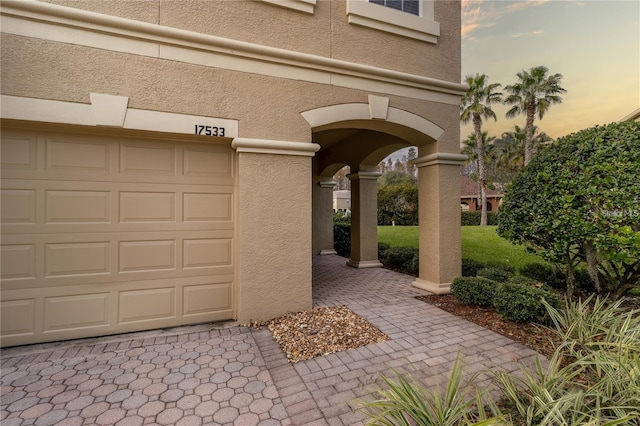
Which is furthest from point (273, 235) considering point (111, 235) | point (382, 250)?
point (382, 250)

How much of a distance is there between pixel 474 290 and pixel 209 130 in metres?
5.08

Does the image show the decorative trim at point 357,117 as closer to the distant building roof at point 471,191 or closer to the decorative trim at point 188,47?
the decorative trim at point 188,47

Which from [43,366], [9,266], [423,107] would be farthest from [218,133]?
[423,107]

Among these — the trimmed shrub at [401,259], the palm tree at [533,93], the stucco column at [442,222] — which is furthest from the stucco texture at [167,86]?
the palm tree at [533,93]

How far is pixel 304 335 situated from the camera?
12.7ft

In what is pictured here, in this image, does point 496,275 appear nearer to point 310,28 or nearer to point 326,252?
point 310,28

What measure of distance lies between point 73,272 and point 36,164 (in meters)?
1.48

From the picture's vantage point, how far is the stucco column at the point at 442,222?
5.69 meters

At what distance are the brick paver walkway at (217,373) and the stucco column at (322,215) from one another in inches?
265

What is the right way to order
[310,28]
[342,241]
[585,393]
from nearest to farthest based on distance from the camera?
[585,393]
[310,28]
[342,241]

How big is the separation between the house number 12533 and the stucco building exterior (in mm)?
17

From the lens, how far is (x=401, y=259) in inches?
322

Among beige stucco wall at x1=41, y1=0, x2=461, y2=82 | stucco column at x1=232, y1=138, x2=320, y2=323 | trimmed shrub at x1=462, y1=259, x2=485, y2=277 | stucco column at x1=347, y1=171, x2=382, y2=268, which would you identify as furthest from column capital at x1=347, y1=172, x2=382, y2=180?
stucco column at x1=232, y1=138, x2=320, y2=323

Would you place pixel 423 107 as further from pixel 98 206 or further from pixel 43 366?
pixel 43 366
